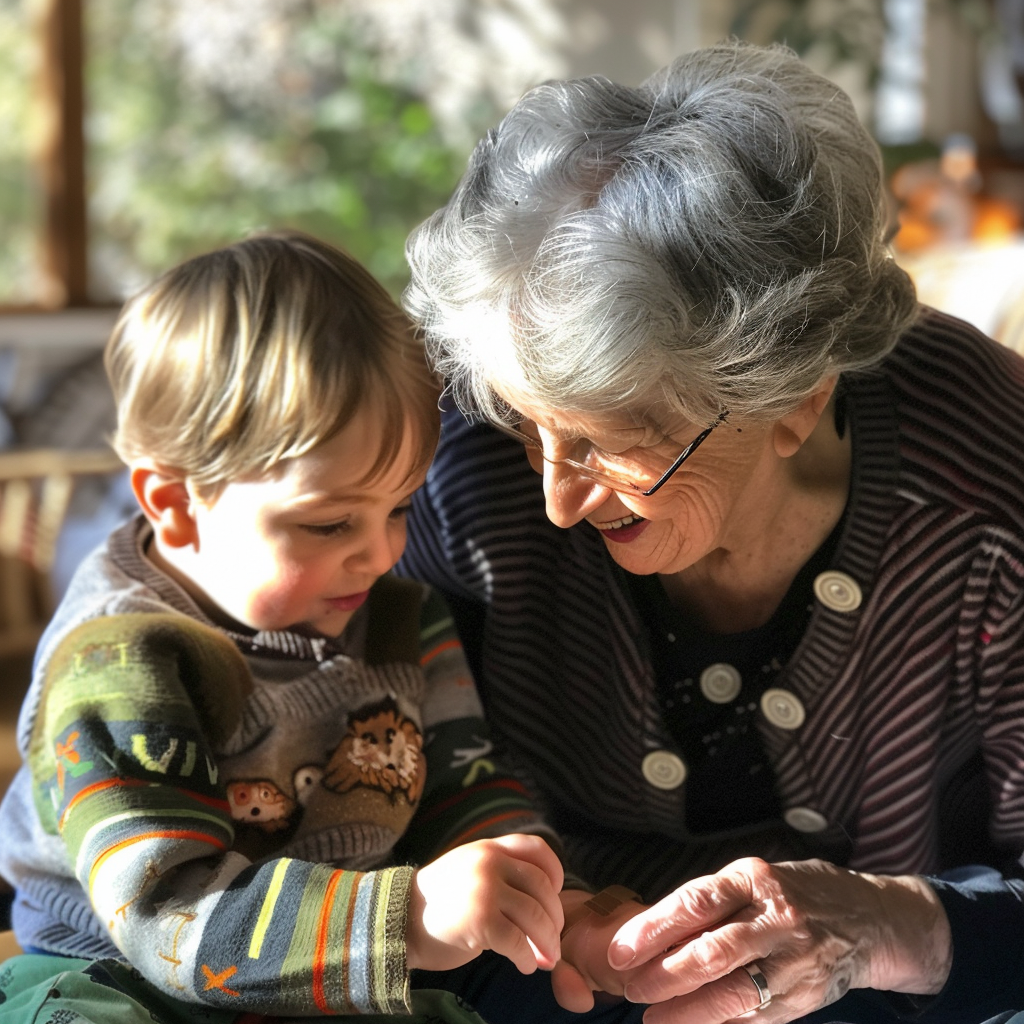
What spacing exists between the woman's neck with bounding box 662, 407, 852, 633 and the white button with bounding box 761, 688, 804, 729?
3.1 inches

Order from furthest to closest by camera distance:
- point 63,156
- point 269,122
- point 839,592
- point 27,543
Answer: point 269,122, point 63,156, point 27,543, point 839,592

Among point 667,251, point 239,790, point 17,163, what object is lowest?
point 17,163

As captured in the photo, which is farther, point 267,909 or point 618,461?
point 618,461

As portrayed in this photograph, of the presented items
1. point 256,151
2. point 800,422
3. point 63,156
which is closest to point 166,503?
point 800,422

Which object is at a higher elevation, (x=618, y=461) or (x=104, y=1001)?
(x=618, y=461)

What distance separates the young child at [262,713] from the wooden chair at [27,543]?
8.68 ft

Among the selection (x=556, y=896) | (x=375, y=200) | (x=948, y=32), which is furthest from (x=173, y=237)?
(x=556, y=896)

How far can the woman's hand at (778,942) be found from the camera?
108 centimetres

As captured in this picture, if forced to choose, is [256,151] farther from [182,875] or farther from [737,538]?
[182,875]

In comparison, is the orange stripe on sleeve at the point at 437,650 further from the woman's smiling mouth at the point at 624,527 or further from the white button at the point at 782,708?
the white button at the point at 782,708

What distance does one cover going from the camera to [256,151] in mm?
5211

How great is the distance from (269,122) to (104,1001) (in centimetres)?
463

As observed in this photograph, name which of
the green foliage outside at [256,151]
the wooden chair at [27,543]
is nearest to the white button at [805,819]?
the wooden chair at [27,543]

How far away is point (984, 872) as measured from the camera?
4.33 feet
